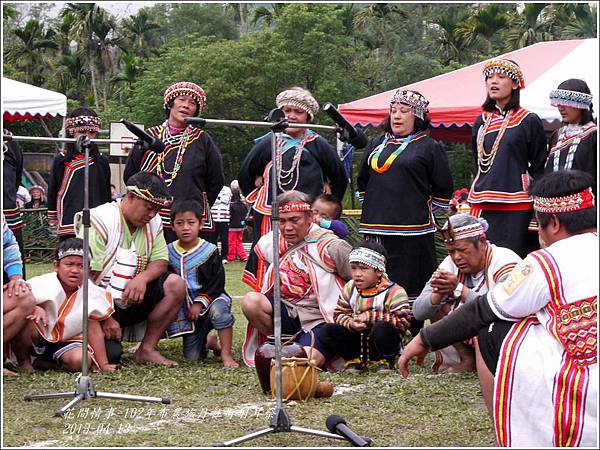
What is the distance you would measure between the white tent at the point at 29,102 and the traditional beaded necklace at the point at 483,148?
5452 mm

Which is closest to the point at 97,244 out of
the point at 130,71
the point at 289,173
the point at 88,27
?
the point at 289,173

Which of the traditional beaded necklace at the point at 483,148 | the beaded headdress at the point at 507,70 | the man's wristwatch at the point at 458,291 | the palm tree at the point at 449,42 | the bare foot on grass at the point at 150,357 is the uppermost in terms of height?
the palm tree at the point at 449,42

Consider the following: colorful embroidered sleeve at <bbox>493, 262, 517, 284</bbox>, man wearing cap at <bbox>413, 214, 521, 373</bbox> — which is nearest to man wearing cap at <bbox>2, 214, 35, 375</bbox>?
man wearing cap at <bbox>413, 214, 521, 373</bbox>

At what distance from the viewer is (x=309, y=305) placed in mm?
6328

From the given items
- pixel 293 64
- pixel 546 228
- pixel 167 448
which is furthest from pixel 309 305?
pixel 293 64

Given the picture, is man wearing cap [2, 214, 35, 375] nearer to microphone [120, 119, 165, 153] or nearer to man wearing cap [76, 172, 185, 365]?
man wearing cap [76, 172, 185, 365]

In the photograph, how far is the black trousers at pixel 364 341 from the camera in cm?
600

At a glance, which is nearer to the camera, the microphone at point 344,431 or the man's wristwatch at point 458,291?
the microphone at point 344,431

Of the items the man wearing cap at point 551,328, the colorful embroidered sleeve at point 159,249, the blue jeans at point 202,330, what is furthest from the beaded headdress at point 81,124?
the man wearing cap at point 551,328

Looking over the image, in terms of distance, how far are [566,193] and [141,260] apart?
3362 mm

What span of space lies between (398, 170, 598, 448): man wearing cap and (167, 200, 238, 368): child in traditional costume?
3001 millimetres

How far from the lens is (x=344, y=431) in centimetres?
430

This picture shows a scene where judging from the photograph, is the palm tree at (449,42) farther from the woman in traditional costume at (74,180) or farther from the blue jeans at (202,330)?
the blue jeans at (202,330)

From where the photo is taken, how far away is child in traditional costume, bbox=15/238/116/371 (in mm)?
5980
